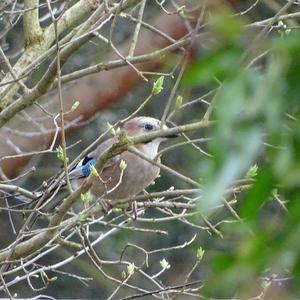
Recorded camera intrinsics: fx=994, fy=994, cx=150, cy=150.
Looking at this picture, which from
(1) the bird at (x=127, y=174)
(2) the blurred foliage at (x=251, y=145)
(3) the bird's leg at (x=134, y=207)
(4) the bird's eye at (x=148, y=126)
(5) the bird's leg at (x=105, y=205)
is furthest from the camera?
(4) the bird's eye at (x=148, y=126)

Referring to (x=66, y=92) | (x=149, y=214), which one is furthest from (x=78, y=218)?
(x=149, y=214)

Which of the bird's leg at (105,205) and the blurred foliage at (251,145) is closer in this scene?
the blurred foliage at (251,145)

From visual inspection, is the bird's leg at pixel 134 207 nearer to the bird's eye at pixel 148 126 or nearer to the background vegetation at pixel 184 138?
the background vegetation at pixel 184 138

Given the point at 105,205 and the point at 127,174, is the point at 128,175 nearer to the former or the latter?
the point at 127,174

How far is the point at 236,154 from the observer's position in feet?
4.60

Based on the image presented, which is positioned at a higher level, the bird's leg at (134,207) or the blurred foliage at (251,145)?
the blurred foliage at (251,145)

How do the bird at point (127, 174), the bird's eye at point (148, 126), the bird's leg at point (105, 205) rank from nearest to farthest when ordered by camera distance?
the bird's leg at point (105, 205) < the bird at point (127, 174) < the bird's eye at point (148, 126)

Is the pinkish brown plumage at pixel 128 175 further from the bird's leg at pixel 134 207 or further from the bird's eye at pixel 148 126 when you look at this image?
the bird's leg at pixel 134 207

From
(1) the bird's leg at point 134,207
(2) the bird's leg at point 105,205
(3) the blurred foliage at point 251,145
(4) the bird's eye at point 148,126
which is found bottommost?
(4) the bird's eye at point 148,126

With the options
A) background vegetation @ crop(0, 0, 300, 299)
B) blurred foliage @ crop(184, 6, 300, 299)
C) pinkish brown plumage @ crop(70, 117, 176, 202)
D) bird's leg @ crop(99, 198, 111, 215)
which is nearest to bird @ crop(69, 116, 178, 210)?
pinkish brown plumage @ crop(70, 117, 176, 202)

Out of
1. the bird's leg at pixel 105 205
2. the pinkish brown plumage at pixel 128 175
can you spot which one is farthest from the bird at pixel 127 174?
the bird's leg at pixel 105 205

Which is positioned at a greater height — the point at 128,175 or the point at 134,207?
the point at 134,207

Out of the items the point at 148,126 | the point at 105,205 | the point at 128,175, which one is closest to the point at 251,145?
the point at 105,205

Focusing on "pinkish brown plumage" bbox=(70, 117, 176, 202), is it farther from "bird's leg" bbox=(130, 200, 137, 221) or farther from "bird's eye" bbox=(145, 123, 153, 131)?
"bird's leg" bbox=(130, 200, 137, 221)
